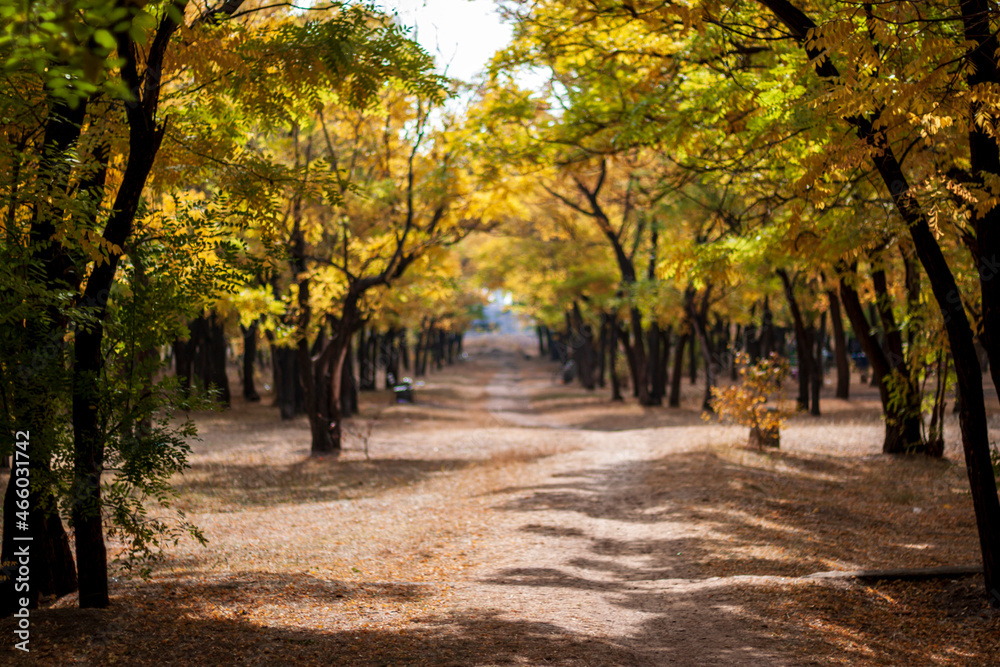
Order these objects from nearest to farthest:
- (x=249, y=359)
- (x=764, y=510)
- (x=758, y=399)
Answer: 1. (x=764, y=510)
2. (x=758, y=399)
3. (x=249, y=359)

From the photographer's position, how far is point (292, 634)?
5.39 meters

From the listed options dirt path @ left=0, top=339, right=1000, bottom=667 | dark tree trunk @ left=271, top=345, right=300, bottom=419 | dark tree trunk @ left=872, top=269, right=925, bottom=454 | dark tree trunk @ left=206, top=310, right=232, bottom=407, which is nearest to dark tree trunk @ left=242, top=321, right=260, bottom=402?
dark tree trunk @ left=206, top=310, right=232, bottom=407

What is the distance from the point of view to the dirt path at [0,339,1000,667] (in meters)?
5.18

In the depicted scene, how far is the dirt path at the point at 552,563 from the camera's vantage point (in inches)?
204

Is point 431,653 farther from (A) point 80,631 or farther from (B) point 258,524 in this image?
(B) point 258,524

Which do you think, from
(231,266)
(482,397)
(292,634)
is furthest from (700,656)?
(482,397)

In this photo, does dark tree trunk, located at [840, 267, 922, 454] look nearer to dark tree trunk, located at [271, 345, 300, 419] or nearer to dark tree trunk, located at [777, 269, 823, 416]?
dark tree trunk, located at [777, 269, 823, 416]

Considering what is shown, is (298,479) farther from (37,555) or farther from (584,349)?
(584,349)

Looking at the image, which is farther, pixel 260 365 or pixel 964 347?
pixel 260 365

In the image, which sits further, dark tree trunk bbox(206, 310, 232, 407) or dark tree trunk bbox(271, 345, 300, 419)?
dark tree trunk bbox(206, 310, 232, 407)

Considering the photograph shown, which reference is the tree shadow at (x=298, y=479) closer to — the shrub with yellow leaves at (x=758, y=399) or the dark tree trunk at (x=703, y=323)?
the shrub with yellow leaves at (x=758, y=399)

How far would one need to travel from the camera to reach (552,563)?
783 centimetres

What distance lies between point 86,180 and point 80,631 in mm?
Answer: 2935

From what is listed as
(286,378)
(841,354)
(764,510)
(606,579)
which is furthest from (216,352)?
(606,579)
